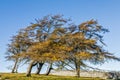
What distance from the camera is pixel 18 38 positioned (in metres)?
70.6

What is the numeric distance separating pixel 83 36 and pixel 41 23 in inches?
376

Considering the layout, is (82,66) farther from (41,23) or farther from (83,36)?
(41,23)

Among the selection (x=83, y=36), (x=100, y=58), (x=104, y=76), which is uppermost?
(x=83, y=36)

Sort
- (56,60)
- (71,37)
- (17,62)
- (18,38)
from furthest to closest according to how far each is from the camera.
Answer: (17,62), (18,38), (71,37), (56,60)

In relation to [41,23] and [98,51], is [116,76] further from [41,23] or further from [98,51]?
[41,23]

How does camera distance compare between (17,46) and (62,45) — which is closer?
(62,45)

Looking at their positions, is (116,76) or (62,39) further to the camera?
(116,76)

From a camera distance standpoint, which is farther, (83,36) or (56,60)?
(83,36)

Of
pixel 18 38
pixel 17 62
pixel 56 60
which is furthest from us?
pixel 17 62

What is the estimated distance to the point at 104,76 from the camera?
56500 mm

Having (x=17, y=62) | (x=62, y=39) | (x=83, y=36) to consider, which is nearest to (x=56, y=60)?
(x=62, y=39)

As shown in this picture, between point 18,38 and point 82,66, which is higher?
point 18,38

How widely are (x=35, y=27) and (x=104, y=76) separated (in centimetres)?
1698

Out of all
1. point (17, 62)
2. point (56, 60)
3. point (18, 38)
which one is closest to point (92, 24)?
point (56, 60)
